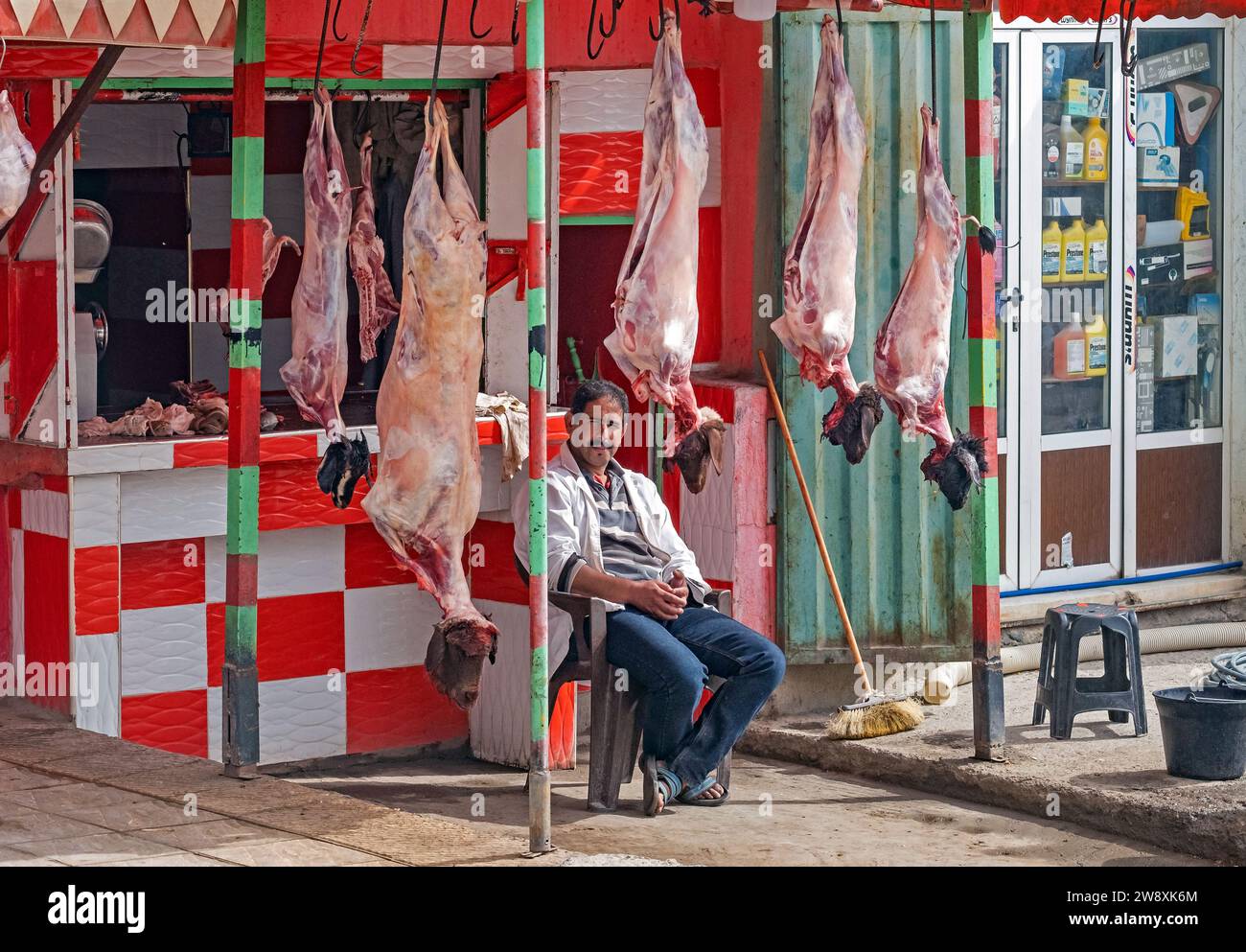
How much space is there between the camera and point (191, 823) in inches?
203

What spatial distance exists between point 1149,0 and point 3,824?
4.83 m

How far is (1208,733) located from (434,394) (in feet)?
9.84

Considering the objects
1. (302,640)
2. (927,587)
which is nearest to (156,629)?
(302,640)

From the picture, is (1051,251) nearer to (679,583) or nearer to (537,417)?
(679,583)

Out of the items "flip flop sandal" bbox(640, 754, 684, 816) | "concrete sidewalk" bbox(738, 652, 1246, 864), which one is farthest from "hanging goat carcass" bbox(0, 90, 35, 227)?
"concrete sidewalk" bbox(738, 652, 1246, 864)

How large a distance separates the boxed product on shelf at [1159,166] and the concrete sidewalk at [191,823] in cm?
546

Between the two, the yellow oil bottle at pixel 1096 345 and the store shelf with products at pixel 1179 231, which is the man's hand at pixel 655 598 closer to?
the yellow oil bottle at pixel 1096 345

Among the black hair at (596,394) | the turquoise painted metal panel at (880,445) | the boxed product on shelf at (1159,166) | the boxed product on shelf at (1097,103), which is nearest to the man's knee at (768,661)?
the black hair at (596,394)

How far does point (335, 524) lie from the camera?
730cm

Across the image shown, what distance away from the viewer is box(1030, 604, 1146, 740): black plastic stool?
7215 mm

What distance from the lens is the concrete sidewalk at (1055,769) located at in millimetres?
6214

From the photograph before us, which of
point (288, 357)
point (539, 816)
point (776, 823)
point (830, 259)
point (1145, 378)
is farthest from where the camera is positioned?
point (1145, 378)

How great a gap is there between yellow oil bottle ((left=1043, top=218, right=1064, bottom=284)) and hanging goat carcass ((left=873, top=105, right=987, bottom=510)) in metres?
2.76

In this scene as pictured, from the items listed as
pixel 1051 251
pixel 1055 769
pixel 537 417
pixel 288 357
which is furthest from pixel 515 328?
pixel 1051 251
